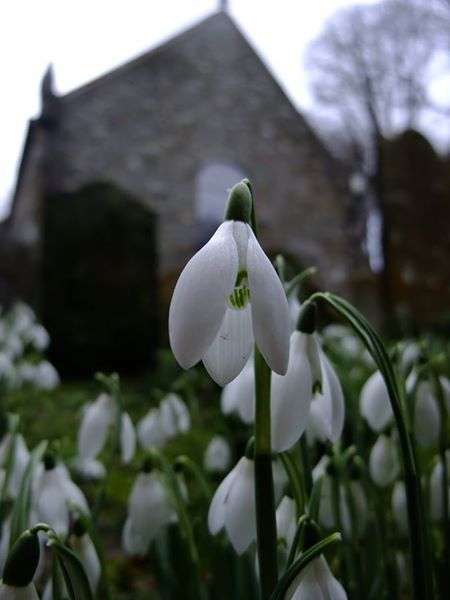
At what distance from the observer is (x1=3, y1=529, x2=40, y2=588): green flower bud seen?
1.69ft

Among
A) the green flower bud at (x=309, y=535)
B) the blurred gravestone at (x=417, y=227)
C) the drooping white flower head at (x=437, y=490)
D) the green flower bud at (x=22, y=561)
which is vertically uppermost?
the blurred gravestone at (x=417, y=227)

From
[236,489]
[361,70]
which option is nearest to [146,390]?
[236,489]

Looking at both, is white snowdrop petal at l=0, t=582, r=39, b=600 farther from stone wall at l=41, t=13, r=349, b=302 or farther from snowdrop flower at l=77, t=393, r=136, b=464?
stone wall at l=41, t=13, r=349, b=302

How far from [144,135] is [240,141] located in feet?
4.84

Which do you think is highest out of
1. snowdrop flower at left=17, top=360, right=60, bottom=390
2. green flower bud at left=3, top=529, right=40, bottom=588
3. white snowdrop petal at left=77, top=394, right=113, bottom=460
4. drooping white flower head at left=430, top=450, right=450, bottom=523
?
snowdrop flower at left=17, top=360, right=60, bottom=390

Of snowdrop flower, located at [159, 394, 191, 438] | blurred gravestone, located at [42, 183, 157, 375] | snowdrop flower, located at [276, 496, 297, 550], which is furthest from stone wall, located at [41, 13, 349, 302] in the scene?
snowdrop flower, located at [276, 496, 297, 550]

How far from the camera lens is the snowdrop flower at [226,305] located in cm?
45

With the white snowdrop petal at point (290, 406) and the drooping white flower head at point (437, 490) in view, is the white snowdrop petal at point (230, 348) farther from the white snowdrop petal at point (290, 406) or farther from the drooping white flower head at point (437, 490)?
the drooping white flower head at point (437, 490)

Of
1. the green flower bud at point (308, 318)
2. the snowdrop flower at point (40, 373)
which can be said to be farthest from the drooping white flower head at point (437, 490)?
the snowdrop flower at point (40, 373)

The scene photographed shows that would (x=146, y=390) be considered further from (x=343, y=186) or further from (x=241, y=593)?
(x=343, y=186)

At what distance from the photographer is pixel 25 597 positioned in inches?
20.6

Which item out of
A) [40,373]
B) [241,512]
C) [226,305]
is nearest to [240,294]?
[226,305]

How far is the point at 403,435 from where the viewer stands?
23.1 inches

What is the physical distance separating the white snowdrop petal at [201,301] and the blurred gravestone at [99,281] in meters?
5.97
